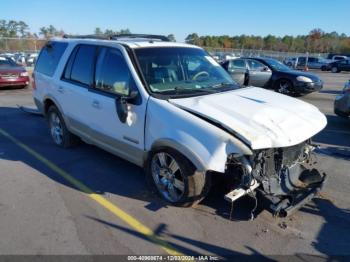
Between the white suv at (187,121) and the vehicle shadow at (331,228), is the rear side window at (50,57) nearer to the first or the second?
the white suv at (187,121)

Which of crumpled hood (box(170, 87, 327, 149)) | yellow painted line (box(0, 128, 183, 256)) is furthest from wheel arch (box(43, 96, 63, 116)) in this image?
crumpled hood (box(170, 87, 327, 149))

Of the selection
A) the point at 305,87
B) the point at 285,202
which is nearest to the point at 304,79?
the point at 305,87

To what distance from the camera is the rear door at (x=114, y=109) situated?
4477mm

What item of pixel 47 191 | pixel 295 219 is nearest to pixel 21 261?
pixel 47 191

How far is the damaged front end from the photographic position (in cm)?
373

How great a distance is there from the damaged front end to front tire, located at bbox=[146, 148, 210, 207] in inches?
14.5

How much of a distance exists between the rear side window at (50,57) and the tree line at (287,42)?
79.4 meters

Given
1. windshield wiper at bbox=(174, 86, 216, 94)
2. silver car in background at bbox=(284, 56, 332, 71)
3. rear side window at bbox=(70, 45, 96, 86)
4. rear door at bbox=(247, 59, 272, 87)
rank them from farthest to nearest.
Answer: silver car in background at bbox=(284, 56, 332, 71) → rear door at bbox=(247, 59, 272, 87) → rear side window at bbox=(70, 45, 96, 86) → windshield wiper at bbox=(174, 86, 216, 94)

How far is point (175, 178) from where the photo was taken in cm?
422

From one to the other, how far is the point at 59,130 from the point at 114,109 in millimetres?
2296

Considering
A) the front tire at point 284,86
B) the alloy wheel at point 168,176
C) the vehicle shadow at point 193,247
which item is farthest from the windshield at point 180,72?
the front tire at point 284,86

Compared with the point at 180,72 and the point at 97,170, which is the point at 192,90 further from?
the point at 97,170

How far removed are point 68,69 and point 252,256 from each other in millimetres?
4190

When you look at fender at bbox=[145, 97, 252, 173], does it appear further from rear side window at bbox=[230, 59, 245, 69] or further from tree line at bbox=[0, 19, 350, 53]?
tree line at bbox=[0, 19, 350, 53]
